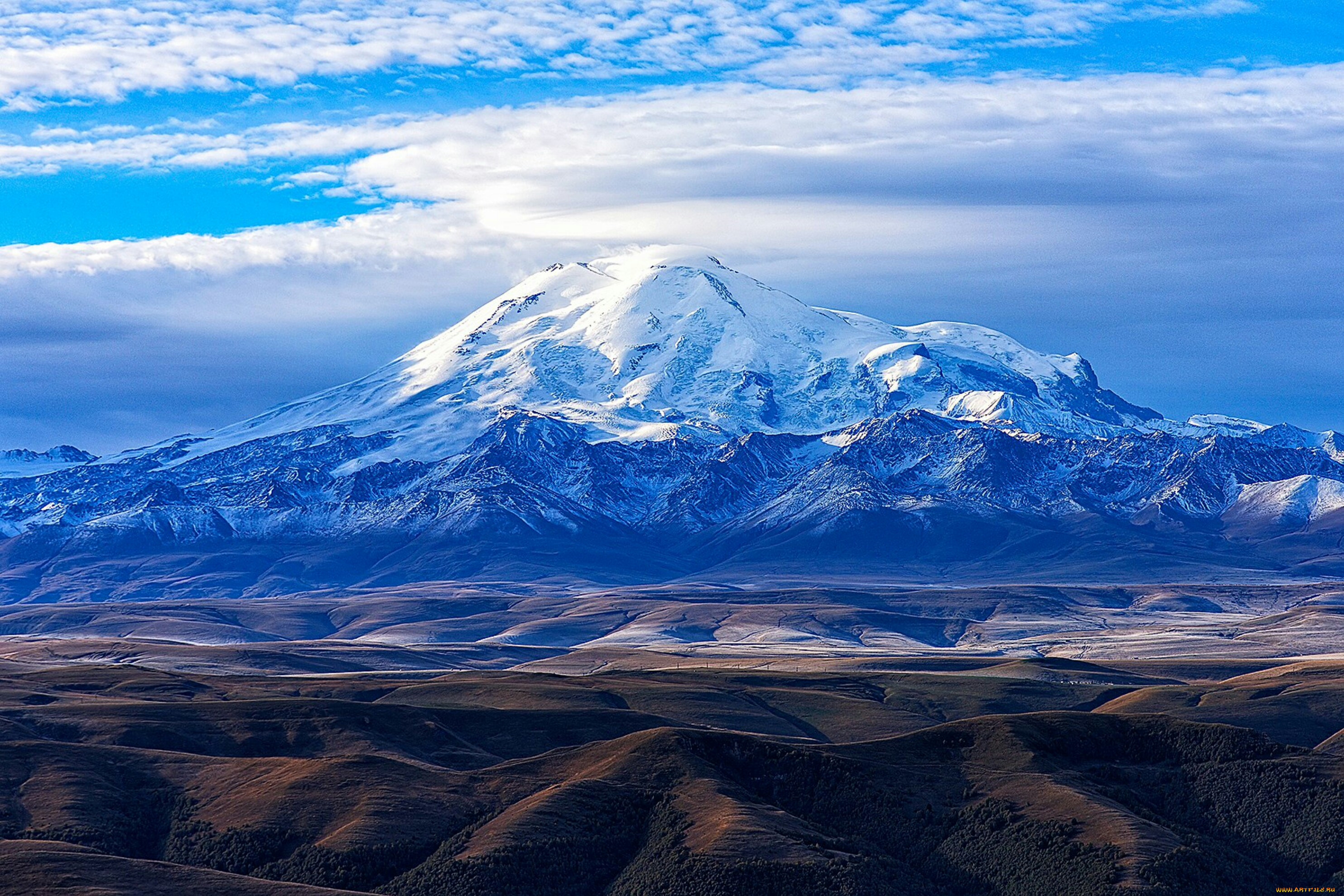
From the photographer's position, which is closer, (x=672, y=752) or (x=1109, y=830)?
(x=1109, y=830)

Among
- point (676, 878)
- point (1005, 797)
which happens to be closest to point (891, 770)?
point (1005, 797)

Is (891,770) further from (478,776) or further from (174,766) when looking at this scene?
(174,766)

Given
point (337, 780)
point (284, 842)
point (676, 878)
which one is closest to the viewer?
point (676, 878)

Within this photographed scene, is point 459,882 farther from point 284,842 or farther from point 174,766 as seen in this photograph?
point 174,766

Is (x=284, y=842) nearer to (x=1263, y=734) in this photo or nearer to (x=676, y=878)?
(x=676, y=878)

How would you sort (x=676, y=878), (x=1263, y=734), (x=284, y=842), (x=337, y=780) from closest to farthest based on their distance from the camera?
(x=676, y=878), (x=284, y=842), (x=337, y=780), (x=1263, y=734)

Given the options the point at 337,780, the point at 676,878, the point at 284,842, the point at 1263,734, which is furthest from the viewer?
the point at 1263,734

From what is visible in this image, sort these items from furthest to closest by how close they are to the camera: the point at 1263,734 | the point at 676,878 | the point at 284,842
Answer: the point at 1263,734
the point at 284,842
the point at 676,878

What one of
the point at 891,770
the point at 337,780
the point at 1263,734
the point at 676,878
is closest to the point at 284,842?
the point at 337,780

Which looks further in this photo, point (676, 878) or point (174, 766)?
point (174, 766)
